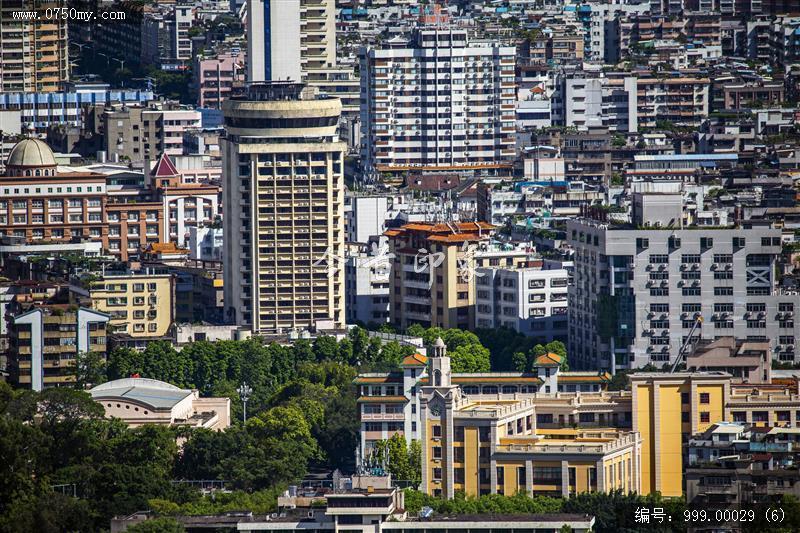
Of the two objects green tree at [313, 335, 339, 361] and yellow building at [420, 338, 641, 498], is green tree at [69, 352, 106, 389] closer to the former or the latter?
green tree at [313, 335, 339, 361]

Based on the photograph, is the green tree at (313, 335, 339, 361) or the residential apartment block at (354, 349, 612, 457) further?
the green tree at (313, 335, 339, 361)

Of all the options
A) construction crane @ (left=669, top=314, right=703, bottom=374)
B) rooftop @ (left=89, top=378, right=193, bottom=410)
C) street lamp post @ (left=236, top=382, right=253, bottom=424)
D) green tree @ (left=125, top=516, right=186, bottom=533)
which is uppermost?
construction crane @ (left=669, top=314, right=703, bottom=374)

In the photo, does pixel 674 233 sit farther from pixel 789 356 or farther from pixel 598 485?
pixel 598 485

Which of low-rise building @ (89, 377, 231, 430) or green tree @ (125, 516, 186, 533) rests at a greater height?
low-rise building @ (89, 377, 231, 430)

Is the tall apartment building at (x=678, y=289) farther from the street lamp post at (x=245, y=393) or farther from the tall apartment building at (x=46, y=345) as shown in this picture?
the tall apartment building at (x=46, y=345)

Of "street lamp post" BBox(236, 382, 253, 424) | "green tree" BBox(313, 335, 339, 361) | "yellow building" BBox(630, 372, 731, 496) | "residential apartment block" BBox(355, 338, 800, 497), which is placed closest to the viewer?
"residential apartment block" BBox(355, 338, 800, 497)

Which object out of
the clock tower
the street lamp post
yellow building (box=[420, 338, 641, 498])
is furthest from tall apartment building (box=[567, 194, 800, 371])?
the clock tower

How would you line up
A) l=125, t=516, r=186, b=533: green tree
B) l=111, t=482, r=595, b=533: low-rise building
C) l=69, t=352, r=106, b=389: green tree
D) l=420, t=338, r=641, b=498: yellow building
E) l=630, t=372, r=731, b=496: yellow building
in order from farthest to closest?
l=69, t=352, r=106, b=389: green tree → l=630, t=372, r=731, b=496: yellow building → l=420, t=338, r=641, b=498: yellow building → l=125, t=516, r=186, b=533: green tree → l=111, t=482, r=595, b=533: low-rise building
